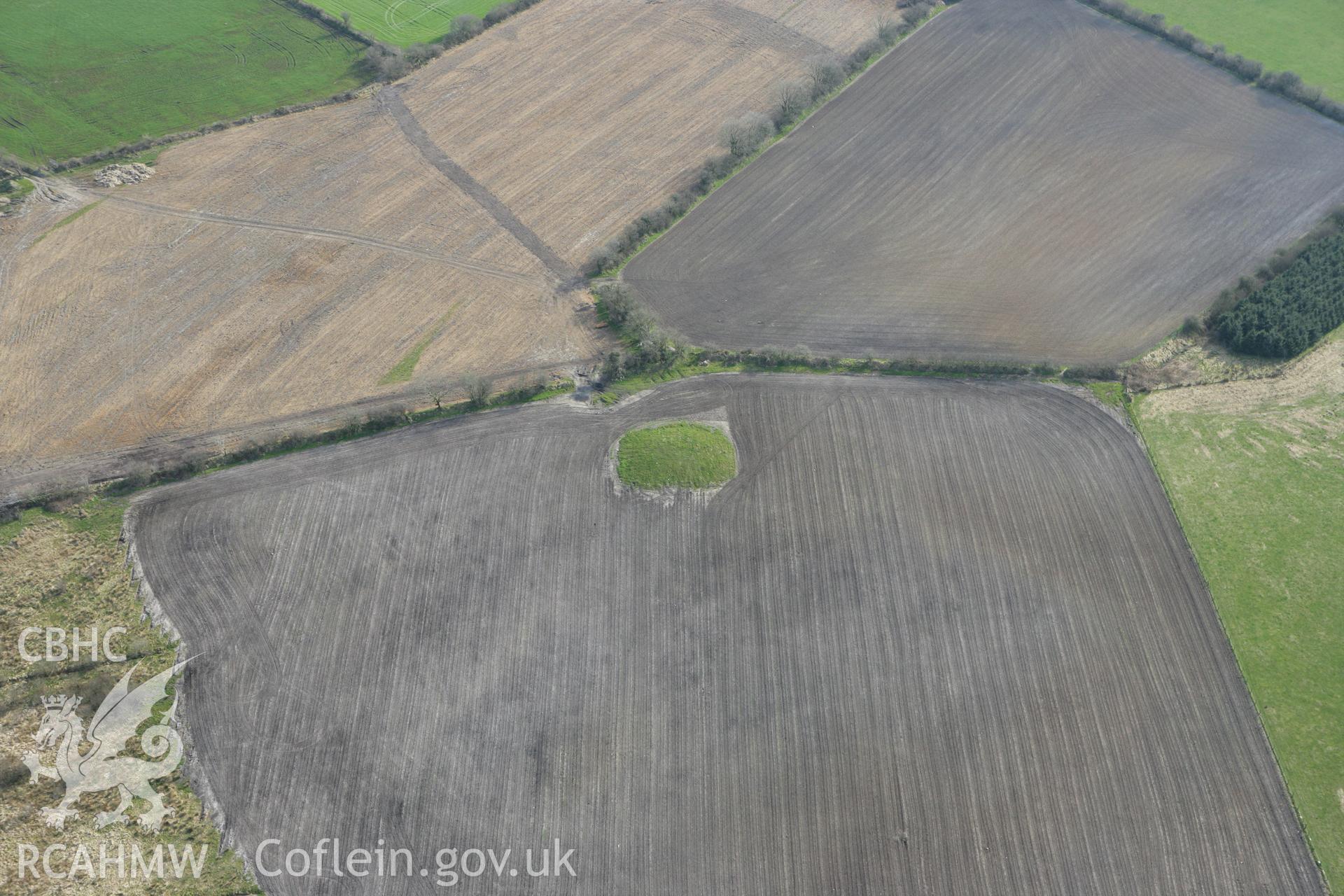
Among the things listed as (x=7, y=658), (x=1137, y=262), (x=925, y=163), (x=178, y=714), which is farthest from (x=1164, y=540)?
(x=7, y=658)

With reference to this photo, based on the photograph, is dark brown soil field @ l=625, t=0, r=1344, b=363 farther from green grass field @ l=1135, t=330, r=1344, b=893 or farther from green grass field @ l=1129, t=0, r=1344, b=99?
green grass field @ l=1135, t=330, r=1344, b=893

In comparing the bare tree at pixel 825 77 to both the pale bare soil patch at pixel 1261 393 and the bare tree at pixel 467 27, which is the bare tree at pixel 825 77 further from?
the pale bare soil patch at pixel 1261 393

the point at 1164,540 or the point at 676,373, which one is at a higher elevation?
the point at 676,373

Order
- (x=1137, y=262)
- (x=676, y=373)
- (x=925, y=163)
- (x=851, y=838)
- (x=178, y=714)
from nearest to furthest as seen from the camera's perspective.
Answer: (x=851, y=838) → (x=178, y=714) → (x=676, y=373) → (x=1137, y=262) → (x=925, y=163)

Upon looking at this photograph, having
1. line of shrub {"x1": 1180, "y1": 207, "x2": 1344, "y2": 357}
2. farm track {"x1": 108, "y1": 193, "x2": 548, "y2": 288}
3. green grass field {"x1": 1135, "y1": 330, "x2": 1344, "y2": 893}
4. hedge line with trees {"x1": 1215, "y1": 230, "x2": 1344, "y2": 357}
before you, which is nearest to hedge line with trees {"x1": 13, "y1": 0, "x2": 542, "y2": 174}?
farm track {"x1": 108, "y1": 193, "x2": 548, "y2": 288}

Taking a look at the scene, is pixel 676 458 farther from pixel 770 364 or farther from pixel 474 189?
pixel 474 189

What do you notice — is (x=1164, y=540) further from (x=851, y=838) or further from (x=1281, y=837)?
(x=851, y=838)
